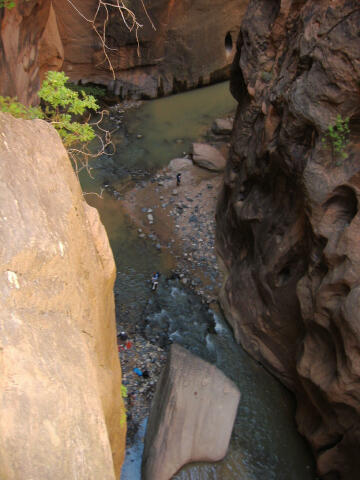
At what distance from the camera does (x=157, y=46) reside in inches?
497

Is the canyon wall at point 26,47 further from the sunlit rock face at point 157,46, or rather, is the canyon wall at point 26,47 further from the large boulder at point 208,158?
the sunlit rock face at point 157,46

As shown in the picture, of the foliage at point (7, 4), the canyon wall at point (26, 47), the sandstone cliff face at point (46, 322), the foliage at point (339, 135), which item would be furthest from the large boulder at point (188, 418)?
the foliage at point (7, 4)

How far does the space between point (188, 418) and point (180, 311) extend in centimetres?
234

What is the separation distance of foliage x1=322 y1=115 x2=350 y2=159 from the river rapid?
3494mm

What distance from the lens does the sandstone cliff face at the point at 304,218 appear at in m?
5.05

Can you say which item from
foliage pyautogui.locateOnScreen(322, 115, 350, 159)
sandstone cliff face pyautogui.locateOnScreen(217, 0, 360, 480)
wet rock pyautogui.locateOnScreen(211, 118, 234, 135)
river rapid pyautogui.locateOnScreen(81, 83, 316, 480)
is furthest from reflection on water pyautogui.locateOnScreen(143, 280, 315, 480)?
wet rock pyautogui.locateOnScreen(211, 118, 234, 135)

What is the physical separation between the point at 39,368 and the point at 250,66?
661cm

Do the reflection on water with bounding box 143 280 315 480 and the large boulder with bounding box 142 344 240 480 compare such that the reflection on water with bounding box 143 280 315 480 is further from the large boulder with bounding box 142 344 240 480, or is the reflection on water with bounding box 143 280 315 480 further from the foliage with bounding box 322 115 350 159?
the foliage with bounding box 322 115 350 159

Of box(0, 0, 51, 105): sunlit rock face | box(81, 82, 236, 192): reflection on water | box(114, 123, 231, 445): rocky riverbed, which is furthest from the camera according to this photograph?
box(81, 82, 236, 192): reflection on water

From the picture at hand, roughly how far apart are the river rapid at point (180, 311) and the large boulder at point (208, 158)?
0.68 metres

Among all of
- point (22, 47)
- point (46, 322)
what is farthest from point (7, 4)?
point (46, 322)

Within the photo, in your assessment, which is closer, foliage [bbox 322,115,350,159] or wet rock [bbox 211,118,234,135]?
foliage [bbox 322,115,350,159]

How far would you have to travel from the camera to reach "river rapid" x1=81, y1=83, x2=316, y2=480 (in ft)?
18.8

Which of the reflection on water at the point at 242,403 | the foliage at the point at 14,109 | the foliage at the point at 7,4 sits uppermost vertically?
the foliage at the point at 7,4
